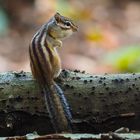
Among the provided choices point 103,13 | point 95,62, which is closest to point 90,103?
point 95,62

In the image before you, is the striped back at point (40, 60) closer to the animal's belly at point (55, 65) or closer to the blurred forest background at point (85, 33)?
the animal's belly at point (55, 65)

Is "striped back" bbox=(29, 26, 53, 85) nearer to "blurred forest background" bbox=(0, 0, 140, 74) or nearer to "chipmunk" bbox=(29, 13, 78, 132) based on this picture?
"chipmunk" bbox=(29, 13, 78, 132)

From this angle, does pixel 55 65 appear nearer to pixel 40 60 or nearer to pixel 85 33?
pixel 40 60

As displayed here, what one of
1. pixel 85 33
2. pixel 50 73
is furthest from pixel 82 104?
pixel 85 33

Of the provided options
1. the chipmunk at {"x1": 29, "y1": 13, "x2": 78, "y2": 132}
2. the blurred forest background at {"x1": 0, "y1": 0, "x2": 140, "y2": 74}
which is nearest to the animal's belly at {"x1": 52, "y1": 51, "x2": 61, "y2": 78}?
the chipmunk at {"x1": 29, "y1": 13, "x2": 78, "y2": 132}

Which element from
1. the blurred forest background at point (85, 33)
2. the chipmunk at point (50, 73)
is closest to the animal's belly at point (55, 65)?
the chipmunk at point (50, 73)

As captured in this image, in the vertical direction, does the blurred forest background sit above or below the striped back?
above
